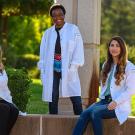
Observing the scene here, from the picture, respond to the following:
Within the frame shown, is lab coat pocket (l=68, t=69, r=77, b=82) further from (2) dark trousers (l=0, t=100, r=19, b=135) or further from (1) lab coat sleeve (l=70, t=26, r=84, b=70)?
(2) dark trousers (l=0, t=100, r=19, b=135)

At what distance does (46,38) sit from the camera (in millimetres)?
8289

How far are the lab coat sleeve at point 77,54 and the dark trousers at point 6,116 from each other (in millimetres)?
1153

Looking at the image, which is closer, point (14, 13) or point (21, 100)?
point (21, 100)

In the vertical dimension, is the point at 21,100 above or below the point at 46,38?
below

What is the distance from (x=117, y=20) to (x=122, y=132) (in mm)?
40271

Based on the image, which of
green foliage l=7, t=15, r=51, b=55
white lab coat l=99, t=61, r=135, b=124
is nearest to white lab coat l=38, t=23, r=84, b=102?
white lab coat l=99, t=61, r=135, b=124

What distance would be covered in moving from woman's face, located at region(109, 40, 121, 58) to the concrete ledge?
2.98 feet

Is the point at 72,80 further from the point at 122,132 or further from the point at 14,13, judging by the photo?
the point at 14,13

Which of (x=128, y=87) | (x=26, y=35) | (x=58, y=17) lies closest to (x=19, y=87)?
(x=58, y=17)

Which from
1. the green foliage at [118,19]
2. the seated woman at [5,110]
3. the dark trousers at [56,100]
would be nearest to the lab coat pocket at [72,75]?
the dark trousers at [56,100]

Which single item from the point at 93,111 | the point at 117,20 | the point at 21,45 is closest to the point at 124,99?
the point at 93,111

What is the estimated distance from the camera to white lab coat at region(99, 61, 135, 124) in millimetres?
7328

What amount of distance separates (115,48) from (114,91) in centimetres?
58

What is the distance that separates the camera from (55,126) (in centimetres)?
786
